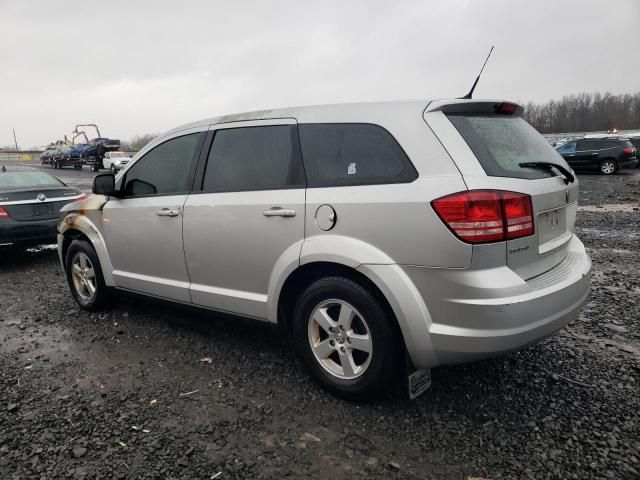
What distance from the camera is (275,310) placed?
310 cm

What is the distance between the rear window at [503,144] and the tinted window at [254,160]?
1038mm

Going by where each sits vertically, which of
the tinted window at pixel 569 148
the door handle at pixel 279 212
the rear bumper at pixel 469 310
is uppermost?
the door handle at pixel 279 212

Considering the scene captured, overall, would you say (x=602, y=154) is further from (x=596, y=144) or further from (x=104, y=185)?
(x=104, y=185)

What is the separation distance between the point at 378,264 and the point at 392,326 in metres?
0.37

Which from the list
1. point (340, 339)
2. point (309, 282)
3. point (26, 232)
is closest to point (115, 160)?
point (26, 232)

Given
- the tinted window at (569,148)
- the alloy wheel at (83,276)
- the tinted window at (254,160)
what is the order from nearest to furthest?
the tinted window at (254,160), the alloy wheel at (83,276), the tinted window at (569,148)

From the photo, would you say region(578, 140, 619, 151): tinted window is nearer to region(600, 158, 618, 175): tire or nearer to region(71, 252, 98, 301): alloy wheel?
region(600, 158, 618, 175): tire

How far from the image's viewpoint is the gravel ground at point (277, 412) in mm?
2363

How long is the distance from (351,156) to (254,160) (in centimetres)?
80

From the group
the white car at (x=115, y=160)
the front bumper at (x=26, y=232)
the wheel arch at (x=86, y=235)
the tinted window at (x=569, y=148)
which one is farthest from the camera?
the white car at (x=115, y=160)

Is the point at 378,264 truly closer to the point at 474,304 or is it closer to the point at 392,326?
the point at 392,326

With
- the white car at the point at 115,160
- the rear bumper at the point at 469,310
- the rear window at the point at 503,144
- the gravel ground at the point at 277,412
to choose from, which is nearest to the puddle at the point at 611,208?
the gravel ground at the point at 277,412

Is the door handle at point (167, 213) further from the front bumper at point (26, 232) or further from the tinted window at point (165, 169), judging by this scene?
the front bumper at point (26, 232)

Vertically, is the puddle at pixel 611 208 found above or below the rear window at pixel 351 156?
below
